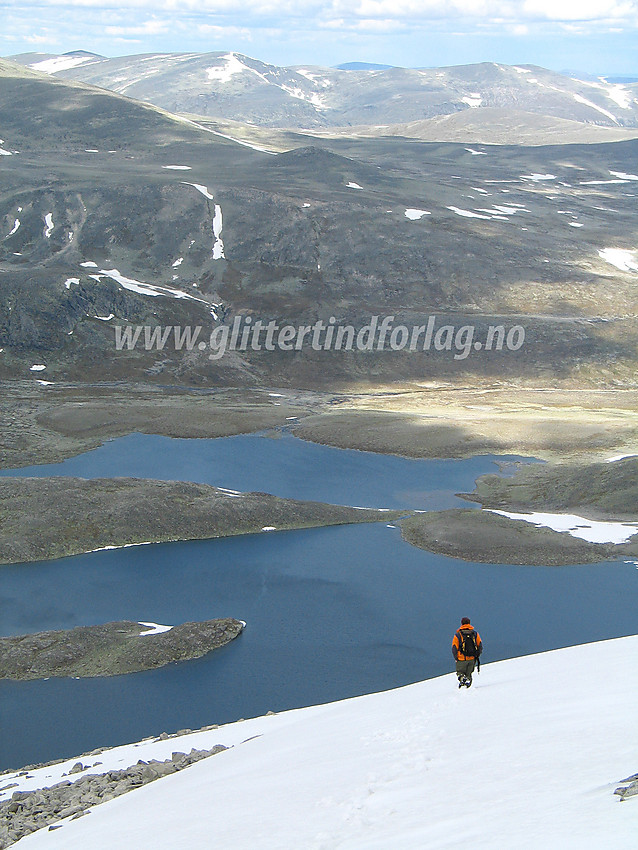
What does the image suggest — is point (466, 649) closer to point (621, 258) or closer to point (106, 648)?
point (106, 648)

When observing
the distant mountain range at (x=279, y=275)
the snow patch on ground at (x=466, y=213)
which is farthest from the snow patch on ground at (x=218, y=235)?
the snow patch on ground at (x=466, y=213)

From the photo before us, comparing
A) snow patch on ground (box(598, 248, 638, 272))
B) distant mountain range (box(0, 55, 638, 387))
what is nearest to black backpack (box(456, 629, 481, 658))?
distant mountain range (box(0, 55, 638, 387))

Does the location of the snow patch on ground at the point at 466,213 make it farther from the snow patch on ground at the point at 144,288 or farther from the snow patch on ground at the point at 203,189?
the snow patch on ground at the point at 144,288

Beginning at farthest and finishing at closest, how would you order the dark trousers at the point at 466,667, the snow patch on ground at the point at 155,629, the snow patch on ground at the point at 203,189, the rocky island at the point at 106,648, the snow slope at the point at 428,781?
1. the snow patch on ground at the point at 203,189
2. the snow patch on ground at the point at 155,629
3. the rocky island at the point at 106,648
4. the dark trousers at the point at 466,667
5. the snow slope at the point at 428,781

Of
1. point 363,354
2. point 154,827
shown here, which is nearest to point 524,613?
point 154,827

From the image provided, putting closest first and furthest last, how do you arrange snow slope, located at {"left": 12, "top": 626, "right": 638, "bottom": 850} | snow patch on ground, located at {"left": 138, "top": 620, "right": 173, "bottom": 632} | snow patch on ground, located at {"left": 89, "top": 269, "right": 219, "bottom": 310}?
snow slope, located at {"left": 12, "top": 626, "right": 638, "bottom": 850} → snow patch on ground, located at {"left": 138, "top": 620, "right": 173, "bottom": 632} → snow patch on ground, located at {"left": 89, "top": 269, "right": 219, "bottom": 310}

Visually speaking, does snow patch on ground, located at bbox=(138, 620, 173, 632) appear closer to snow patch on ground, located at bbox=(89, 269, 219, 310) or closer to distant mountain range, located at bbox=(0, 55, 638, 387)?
distant mountain range, located at bbox=(0, 55, 638, 387)

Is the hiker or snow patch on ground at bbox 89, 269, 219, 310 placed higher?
the hiker
